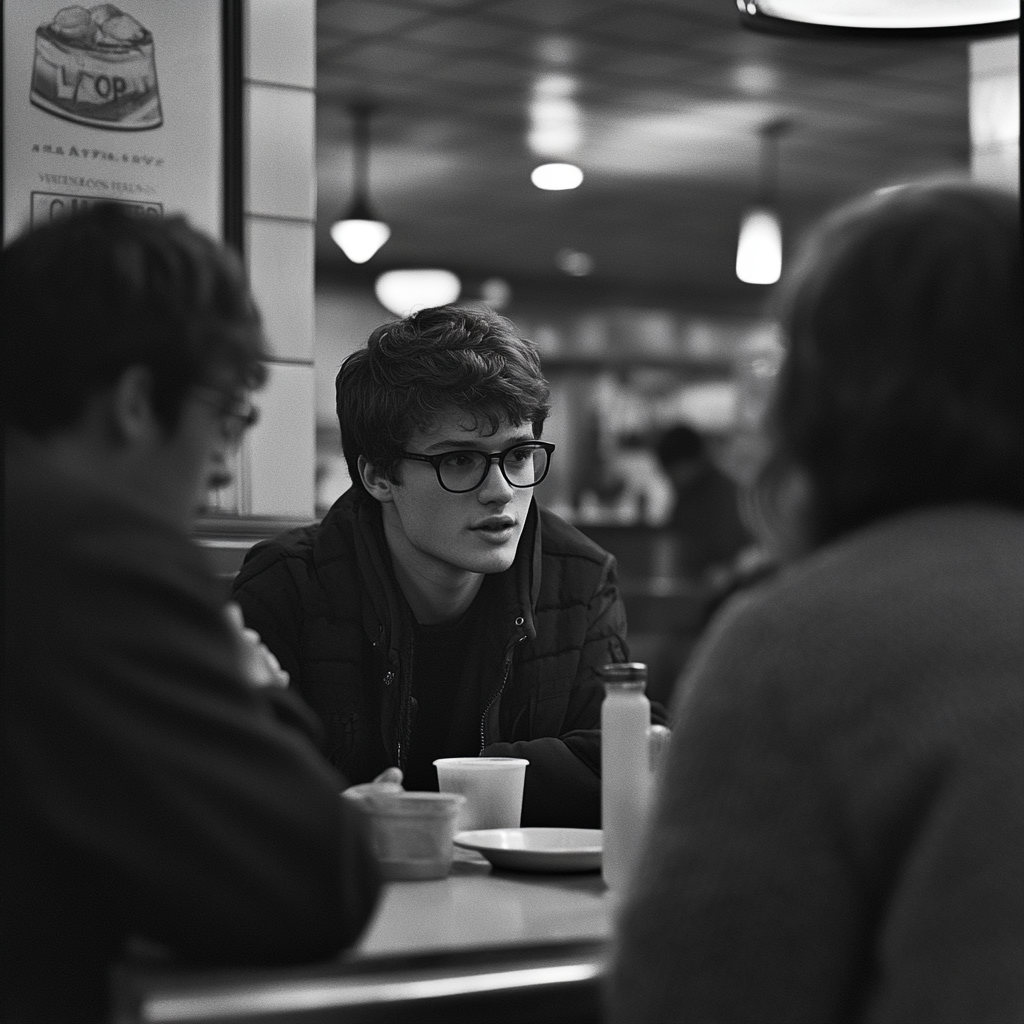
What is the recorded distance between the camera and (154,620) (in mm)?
1174

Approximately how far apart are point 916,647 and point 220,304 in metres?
0.67

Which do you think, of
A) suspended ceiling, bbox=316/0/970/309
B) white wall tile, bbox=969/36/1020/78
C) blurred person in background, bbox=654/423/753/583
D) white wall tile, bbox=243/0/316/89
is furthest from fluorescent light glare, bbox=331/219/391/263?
white wall tile, bbox=243/0/316/89

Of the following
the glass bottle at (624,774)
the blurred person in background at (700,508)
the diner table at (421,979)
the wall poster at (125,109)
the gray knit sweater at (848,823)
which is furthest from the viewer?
the blurred person in background at (700,508)

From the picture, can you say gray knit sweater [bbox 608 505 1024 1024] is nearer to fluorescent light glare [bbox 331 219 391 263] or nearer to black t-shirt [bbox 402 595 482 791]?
black t-shirt [bbox 402 595 482 791]

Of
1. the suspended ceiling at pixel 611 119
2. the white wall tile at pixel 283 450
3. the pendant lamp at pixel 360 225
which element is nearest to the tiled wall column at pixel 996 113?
the suspended ceiling at pixel 611 119

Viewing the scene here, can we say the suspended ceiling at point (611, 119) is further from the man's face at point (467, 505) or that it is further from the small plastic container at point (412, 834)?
the small plastic container at point (412, 834)

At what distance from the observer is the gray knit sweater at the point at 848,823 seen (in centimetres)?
98

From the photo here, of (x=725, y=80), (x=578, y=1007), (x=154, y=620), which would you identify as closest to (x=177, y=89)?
(x=154, y=620)

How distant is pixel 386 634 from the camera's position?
2.27m

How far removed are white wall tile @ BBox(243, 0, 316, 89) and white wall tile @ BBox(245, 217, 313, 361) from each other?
300mm

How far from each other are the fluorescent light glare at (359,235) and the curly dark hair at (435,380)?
4912 mm

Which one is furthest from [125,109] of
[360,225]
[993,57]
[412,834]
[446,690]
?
[360,225]

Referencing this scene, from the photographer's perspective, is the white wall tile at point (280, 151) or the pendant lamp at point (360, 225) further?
the pendant lamp at point (360, 225)

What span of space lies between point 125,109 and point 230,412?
158cm
